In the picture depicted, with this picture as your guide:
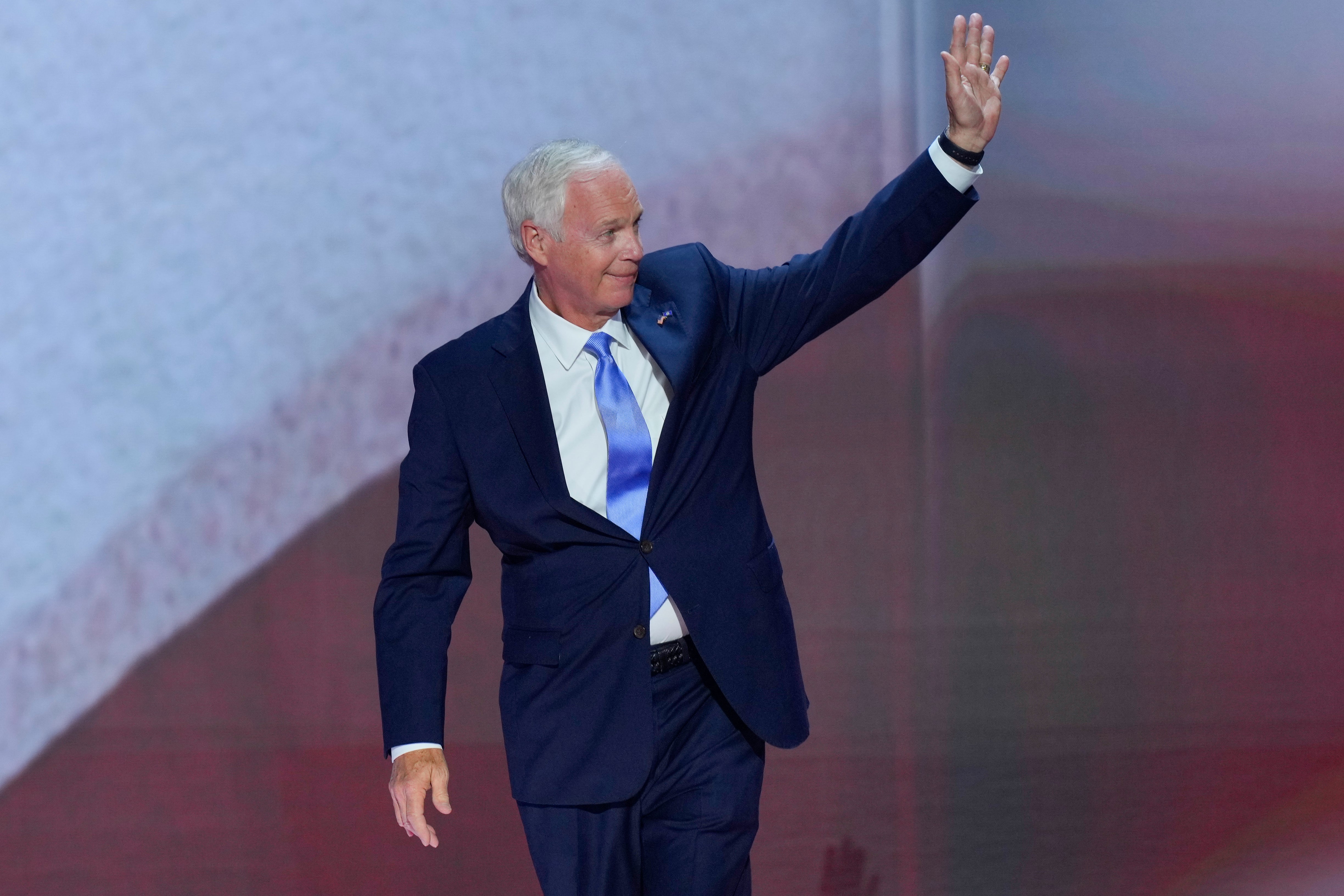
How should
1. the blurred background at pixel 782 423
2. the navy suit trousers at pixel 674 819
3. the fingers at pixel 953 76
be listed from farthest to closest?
the blurred background at pixel 782 423 < the navy suit trousers at pixel 674 819 < the fingers at pixel 953 76

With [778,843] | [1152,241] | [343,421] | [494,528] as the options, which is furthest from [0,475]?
[1152,241]

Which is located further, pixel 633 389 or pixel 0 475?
pixel 0 475

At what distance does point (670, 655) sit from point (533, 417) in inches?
14.0

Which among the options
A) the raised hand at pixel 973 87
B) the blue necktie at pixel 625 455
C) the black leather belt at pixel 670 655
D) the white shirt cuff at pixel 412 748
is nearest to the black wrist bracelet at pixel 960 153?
the raised hand at pixel 973 87

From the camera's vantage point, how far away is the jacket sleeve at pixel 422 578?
1769mm

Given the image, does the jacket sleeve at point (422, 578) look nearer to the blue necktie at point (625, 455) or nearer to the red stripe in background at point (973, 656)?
the blue necktie at point (625, 455)

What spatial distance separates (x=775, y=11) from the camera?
271 cm

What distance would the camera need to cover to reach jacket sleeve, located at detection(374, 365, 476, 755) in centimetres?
177

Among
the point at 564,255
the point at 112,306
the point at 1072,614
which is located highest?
the point at 112,306

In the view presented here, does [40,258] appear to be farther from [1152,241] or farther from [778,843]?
[1152,241]

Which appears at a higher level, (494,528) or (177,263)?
(177,263)

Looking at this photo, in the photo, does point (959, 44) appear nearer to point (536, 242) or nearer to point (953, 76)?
point (953, 76)

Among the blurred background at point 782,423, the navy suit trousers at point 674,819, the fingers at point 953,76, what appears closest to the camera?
the fingers at point 953,76

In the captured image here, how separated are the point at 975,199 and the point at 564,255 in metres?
0.53
